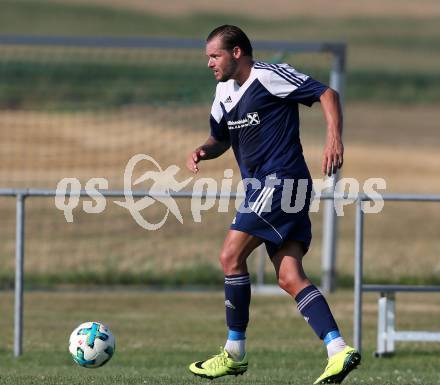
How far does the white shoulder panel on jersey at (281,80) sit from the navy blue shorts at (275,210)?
0.56 metres

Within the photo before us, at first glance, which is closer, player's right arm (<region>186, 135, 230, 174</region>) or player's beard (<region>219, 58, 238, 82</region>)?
player's beard (<region>219, 58, 238, 82</region>)

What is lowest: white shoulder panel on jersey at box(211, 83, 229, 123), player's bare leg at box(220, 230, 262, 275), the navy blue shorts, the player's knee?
the player's knee

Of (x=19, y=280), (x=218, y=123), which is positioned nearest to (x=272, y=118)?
(x=218, y=123)

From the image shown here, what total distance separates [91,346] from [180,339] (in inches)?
153

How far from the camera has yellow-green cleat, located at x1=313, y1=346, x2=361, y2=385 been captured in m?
8.36

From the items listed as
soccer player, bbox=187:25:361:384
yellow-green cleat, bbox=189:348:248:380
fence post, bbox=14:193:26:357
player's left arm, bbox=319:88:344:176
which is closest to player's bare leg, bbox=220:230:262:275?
soccer player, bbox=187:25:361:384

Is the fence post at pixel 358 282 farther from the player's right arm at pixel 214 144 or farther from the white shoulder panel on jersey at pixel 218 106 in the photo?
the white shoulder panel on jersey at pixel 218 106

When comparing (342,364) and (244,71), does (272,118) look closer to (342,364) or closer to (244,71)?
(244,71)

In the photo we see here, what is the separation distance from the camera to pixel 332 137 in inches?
326

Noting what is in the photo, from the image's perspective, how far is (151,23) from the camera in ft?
274

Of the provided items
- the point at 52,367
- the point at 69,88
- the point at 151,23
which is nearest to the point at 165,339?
the point at 52,367

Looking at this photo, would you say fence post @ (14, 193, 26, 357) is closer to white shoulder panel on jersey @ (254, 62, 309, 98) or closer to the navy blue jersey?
the navy blue jersey

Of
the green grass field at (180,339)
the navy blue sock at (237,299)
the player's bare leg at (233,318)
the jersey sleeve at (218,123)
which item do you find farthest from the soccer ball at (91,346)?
the jersey sleeve at (218,123)

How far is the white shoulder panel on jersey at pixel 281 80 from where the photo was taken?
8.63 metres
